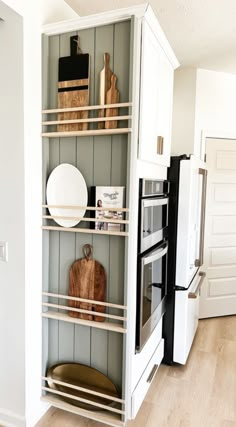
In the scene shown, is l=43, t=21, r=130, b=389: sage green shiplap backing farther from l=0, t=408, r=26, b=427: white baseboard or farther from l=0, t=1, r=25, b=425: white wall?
l=0, t=408, r=26, b=427: white baseboard

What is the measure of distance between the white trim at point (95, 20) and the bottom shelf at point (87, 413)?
85.9 inches

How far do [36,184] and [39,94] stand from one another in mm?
516

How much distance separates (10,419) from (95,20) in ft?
7.62

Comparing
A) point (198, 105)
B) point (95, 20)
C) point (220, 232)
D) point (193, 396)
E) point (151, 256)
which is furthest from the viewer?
point (220, 232)

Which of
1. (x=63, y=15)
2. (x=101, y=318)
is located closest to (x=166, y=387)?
(x=101, y=318)

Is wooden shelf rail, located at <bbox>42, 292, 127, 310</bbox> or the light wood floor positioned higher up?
wooden shelf rail, located at <bbox>42, 292, 127, 310</bbox>

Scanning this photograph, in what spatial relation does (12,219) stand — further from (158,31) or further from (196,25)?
(196,25)

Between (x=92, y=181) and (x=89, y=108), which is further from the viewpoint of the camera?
(x=92, y=181)

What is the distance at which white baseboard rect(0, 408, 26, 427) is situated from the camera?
1874 mm

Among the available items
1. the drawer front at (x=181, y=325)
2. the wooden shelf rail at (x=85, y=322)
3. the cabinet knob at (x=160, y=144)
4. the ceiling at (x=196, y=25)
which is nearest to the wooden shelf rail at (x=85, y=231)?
the wooden shelf rail at (x=85, y=322)

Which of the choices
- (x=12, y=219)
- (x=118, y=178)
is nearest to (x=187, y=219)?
(x=118, y=178)

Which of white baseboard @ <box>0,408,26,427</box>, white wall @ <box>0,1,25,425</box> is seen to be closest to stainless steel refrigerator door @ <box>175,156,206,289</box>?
white wall @ <box>0,1,25,425</box>

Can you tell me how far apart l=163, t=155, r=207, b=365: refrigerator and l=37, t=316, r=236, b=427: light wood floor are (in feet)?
0.55

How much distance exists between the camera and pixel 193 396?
2.21 metres
